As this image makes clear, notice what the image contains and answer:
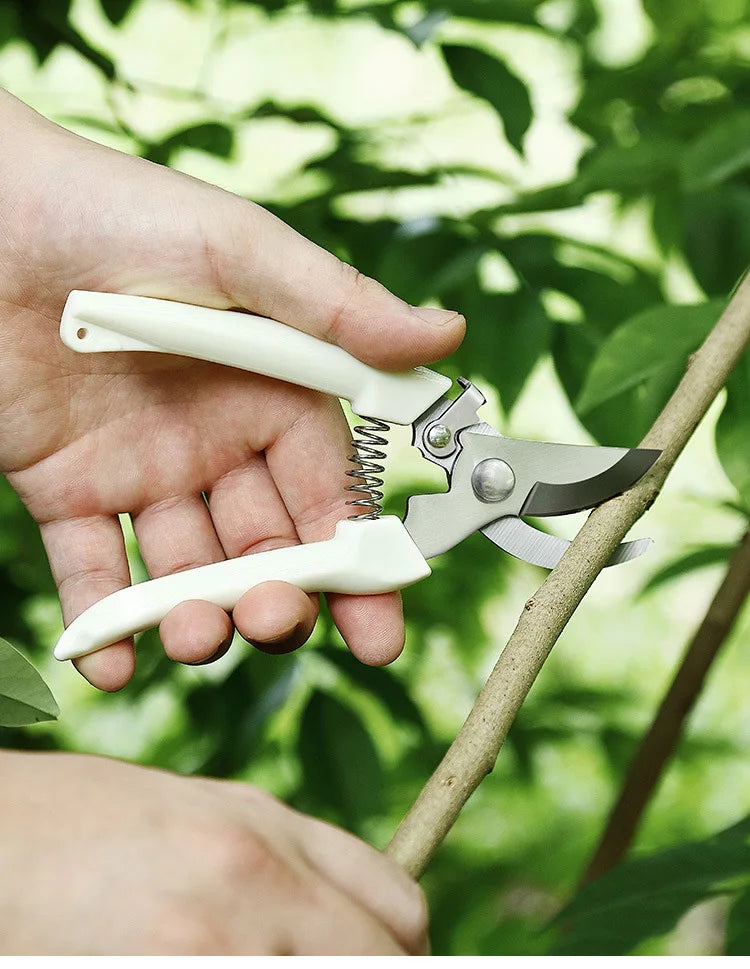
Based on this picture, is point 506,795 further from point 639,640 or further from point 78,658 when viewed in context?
point 78,658

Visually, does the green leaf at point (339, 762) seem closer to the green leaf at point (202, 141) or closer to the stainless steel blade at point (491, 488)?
the stainless steel blade at point (491, 488)

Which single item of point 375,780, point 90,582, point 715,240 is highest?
point 715,240

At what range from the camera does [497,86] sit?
3.62 ft

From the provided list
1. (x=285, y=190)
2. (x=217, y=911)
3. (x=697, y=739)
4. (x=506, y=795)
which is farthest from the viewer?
(x=506, y=795)

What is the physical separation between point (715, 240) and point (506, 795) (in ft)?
3.41

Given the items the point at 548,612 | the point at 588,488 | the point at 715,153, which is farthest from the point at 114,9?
the point at 548,612

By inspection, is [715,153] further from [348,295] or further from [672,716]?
[672,716]

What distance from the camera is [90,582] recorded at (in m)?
1.02

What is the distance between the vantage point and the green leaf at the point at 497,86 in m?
1.09

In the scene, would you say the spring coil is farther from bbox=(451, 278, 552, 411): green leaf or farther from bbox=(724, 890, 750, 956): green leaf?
bbox=(724, 890, 750, 956): green leaf

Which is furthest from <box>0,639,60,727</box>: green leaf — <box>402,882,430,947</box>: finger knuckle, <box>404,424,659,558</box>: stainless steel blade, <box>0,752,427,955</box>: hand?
<box>404,424,659,558</box>: stainless steel blade

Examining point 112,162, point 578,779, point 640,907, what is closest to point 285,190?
point 112,162

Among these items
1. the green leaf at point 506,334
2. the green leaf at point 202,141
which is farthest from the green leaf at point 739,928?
the green leaf at point 202,141

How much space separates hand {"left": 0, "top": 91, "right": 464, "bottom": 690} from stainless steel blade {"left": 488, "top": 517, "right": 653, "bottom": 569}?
0.12 metres
